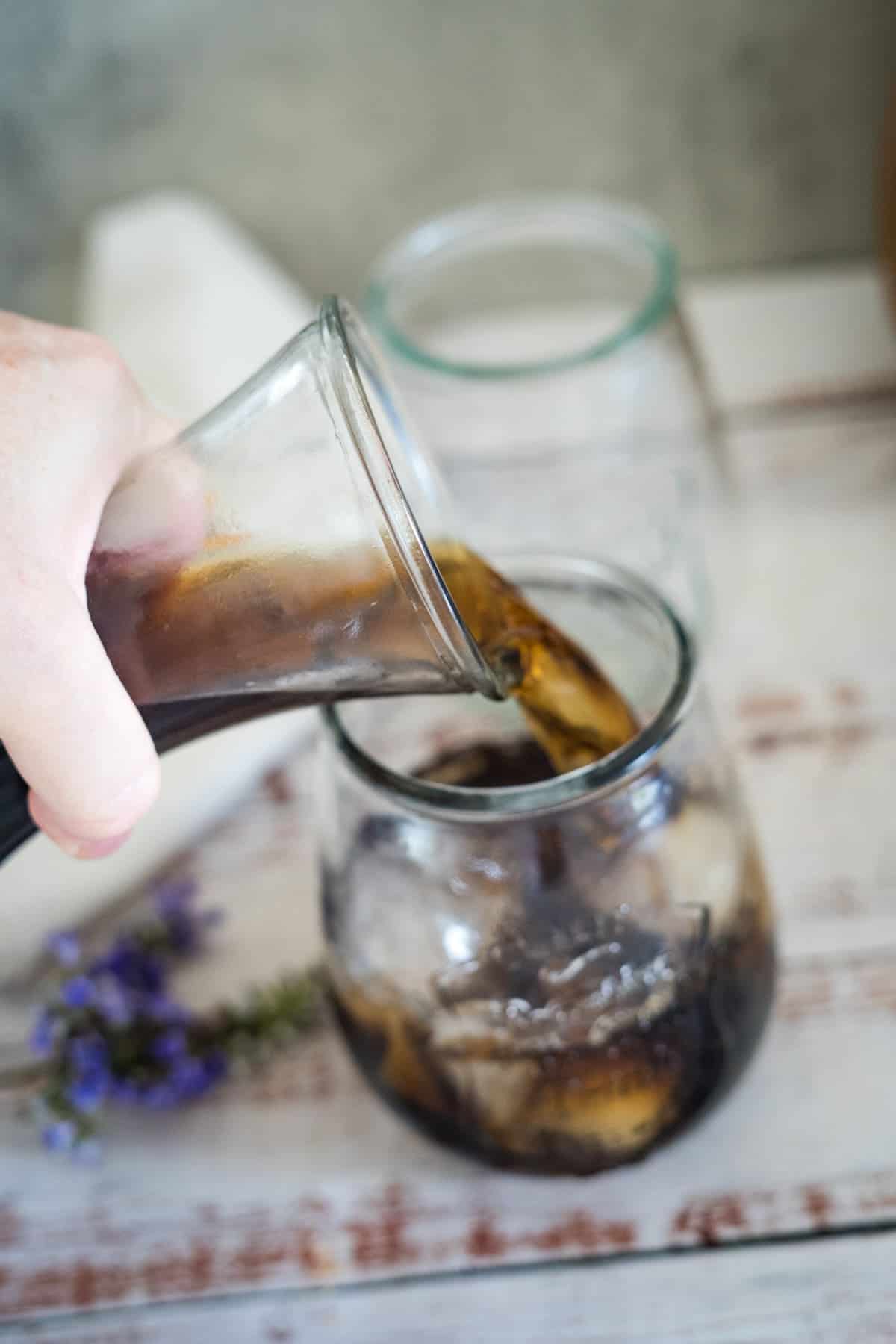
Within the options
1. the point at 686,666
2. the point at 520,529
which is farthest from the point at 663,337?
the point at 686,666

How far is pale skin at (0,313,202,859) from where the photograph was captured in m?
0.33

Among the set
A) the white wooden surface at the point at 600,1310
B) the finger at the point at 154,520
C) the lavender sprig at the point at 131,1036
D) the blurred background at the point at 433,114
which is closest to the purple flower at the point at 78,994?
the lavender sprig at the point at 131,1036

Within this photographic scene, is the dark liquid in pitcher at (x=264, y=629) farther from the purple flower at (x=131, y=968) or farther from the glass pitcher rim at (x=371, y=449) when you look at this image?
the purple flower at (x=131, y=968)

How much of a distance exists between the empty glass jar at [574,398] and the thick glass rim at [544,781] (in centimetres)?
19

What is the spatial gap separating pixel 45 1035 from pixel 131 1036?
32mm

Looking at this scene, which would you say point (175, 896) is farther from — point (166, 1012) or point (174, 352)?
point (174, 352)

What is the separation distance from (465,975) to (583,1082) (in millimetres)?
48

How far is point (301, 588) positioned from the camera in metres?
0.36

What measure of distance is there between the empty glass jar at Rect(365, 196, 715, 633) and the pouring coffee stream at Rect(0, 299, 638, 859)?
212 mm

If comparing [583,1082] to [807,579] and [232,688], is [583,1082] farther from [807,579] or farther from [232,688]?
[807,579]

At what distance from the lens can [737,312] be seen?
2.85 feet

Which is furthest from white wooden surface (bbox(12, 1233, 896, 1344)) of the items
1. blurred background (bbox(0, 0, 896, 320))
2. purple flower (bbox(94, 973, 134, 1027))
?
blurred background (bbox(0, 0, 896, 320))

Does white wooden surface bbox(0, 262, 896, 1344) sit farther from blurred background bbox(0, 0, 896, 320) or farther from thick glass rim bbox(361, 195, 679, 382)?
blurred background bbox(0, 0, 896, 320)

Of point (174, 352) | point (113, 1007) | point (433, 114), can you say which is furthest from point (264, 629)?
point (433, 114)
